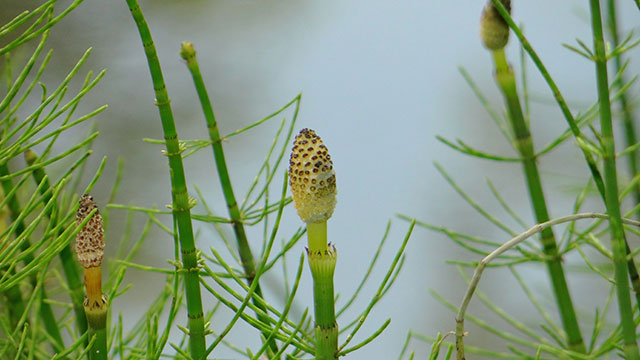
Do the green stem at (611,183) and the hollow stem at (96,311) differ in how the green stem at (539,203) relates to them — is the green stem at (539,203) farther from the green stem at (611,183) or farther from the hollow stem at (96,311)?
the hollow stem at (96,311)

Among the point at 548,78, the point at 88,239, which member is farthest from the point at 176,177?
the point at 548,78

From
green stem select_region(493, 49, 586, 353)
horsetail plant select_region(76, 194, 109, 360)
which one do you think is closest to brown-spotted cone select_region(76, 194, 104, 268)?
horsetail plant select_region(76, 194, 109, 360)

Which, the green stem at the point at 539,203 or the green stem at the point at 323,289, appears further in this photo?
the green stem at the point at 539,203

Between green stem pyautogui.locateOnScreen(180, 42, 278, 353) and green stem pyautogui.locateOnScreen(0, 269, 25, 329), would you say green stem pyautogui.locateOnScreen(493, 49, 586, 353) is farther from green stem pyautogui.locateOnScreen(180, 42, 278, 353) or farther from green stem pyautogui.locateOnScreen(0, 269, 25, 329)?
green stem pyautogui.locateOnScreen(0, 269, 25, 329)

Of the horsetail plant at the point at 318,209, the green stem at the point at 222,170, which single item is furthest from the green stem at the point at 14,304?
the horsetail plant at the point at 318,209

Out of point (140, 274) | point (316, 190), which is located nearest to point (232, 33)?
point (140, 274)
